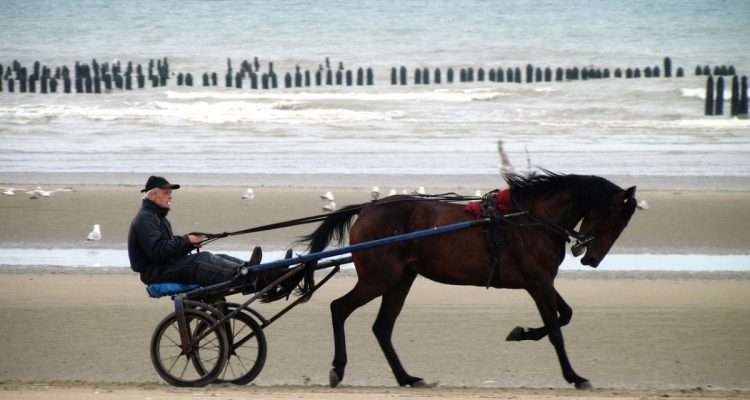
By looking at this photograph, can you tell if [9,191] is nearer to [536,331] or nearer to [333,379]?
[333,379]

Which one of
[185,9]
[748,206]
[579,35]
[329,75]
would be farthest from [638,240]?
[185,9]

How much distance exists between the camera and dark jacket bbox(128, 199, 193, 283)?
779 cm

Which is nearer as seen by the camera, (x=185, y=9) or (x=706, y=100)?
(x=706, y=100)

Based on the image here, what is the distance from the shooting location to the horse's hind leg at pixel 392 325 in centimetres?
818

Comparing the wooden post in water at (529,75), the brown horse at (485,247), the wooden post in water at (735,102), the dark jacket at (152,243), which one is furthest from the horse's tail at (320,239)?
the wooden post in water at (529,75)

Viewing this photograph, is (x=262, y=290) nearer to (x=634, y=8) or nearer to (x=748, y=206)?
(x=748, y=206)

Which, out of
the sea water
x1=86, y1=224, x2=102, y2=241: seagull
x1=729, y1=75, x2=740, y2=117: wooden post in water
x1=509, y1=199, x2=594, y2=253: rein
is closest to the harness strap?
x1=509, y1=199, x2=594, y2=253: rein

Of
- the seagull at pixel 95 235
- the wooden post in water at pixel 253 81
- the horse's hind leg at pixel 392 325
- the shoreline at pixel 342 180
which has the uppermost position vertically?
the horse's hind leg at pixel 392 325

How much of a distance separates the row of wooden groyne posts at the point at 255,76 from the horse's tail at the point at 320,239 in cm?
3062

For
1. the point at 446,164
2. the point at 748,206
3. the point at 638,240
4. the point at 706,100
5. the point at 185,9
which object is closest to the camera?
the point at 638,240

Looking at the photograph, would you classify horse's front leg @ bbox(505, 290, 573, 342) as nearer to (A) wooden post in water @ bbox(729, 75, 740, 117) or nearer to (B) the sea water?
(B) the sea water

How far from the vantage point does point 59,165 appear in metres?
21.5

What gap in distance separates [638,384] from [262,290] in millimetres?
2544

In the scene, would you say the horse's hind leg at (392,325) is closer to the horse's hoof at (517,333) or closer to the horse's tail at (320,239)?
the horse's tail at (320,239)
